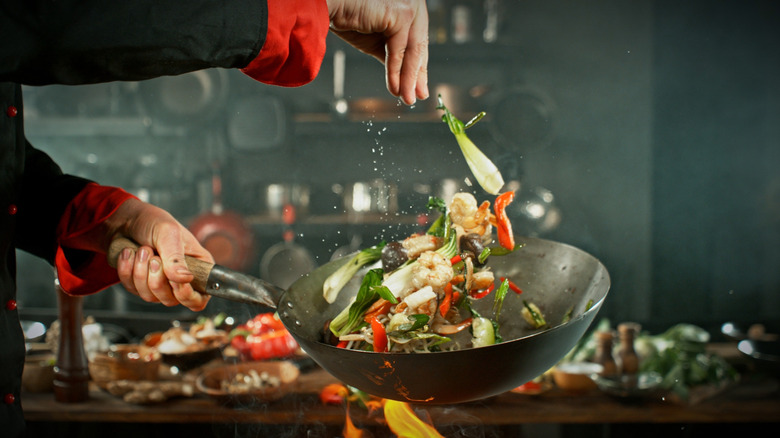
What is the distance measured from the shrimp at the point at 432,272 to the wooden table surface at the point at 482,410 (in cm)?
84

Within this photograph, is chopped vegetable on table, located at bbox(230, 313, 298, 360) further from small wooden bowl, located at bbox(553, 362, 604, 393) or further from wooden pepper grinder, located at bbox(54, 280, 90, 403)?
small wooden bowl, located at bbox(553, 362, 604, 393)

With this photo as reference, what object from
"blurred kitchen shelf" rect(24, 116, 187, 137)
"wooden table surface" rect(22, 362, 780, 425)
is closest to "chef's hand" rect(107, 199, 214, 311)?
"wooden table surface" rect(22, 362, 780, 425)

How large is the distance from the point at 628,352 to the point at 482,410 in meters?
0.70

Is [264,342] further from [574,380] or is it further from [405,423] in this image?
[574,380]

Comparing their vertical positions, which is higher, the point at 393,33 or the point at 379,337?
the point at 393,33

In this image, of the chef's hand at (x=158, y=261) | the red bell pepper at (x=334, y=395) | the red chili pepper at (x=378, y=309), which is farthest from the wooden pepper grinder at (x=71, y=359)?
the red chili pepper at (x=378, y=309)

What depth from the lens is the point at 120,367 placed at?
1967 mm

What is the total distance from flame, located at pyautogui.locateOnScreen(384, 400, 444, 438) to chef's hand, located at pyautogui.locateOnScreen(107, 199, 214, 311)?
65cm

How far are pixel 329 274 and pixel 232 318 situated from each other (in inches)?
61.3

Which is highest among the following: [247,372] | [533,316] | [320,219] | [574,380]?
[533,316]

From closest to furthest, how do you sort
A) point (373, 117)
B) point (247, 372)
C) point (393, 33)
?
1. point (393, 33)
2. point (247, 372)
3. point (373, 117)

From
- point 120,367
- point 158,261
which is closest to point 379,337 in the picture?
point 158,261

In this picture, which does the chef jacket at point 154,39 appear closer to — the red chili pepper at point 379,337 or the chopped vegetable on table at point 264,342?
the red chili pepper at point 379,337

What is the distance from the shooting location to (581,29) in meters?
3.46
